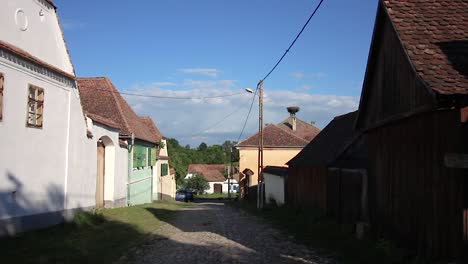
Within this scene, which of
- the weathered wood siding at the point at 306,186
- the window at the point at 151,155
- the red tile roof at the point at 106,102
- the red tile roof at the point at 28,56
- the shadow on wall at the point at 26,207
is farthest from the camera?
the window at the point at 151,155

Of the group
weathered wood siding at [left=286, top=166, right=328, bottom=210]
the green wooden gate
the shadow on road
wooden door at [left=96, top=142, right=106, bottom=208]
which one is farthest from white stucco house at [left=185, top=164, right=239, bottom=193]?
A: the shadow on road

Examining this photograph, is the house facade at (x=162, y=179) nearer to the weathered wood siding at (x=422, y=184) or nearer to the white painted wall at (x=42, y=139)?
the white painted wall at (x=42, y=139)

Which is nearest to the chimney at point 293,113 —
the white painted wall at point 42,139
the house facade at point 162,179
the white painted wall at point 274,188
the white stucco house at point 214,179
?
the house facade at point 162,179

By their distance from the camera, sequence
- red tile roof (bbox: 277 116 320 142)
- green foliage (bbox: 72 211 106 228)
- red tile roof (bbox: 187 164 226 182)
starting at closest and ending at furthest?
green foliage (bbox: 72 211 106 228) → red tile roof (bbox: 277 116 320 142) → red tile roof (bbox: 187 164 226 182)

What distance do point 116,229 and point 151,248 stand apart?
4.15 metres

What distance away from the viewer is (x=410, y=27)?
1009 cm

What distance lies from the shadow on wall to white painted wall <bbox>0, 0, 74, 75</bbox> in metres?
3.49

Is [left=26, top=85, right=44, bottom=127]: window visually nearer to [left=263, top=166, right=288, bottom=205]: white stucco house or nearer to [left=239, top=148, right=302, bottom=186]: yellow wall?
[left=263, top=166, right=288, bottom=205]: white stucco house

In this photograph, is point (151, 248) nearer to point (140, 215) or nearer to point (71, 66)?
point (71, 66)

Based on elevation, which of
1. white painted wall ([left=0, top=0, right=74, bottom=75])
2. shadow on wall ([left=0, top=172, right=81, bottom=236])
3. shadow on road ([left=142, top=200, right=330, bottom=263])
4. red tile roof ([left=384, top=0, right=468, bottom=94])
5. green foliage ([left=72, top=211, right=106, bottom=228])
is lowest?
shadow on road ([left=142, top=200, right=330, bottom=263])

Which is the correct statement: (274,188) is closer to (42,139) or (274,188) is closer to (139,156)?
(139,156)

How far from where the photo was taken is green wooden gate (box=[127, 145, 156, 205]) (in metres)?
28.6

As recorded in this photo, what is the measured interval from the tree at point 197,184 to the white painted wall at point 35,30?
8588 cm

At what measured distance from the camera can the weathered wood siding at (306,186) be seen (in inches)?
741
